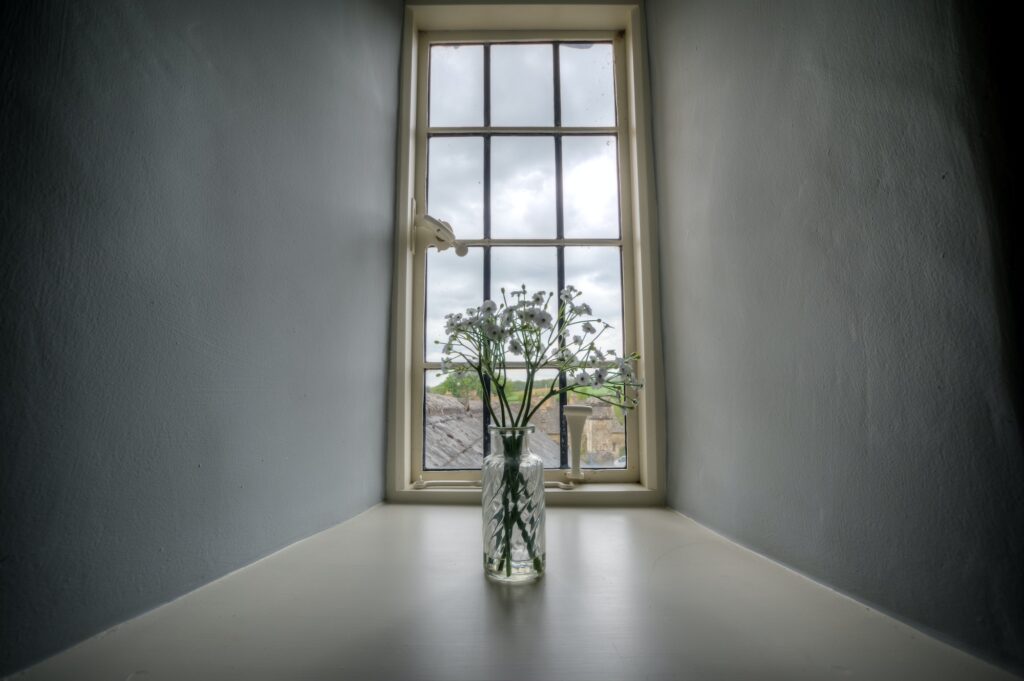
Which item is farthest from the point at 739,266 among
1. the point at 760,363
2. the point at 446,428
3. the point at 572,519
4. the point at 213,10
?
the point at 213,10

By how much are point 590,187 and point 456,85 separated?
26.7 inches

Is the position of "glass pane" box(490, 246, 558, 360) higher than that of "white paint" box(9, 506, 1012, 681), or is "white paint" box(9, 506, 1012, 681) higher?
"glass pane" box(490, 246, 558, 360)

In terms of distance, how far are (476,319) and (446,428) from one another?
2.82 ft

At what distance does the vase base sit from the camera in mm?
908

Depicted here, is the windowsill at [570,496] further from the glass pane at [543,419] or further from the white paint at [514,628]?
the white paint at [514,628]

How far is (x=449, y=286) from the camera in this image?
69.9 inches

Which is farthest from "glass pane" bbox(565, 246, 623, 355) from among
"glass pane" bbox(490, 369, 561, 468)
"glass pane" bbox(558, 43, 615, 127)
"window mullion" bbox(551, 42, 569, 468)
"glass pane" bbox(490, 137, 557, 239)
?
"glass pane" bbox(558, 43, 615, 127)

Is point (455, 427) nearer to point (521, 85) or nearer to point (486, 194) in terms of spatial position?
point (486, 194)

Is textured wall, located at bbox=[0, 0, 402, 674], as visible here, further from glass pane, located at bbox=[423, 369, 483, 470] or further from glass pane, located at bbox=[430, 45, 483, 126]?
glass pane, located at bbox=[430, 45, 483, 126]

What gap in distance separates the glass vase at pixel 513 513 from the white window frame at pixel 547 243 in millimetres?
618

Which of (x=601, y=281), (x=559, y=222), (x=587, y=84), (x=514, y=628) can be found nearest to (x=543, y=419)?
(x=601, y=281)

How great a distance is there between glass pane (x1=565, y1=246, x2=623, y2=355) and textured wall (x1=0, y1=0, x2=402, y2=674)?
2.78ft

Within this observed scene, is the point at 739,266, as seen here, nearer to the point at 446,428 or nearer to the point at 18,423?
the point at 446,428

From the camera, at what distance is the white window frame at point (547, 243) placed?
1582mm
